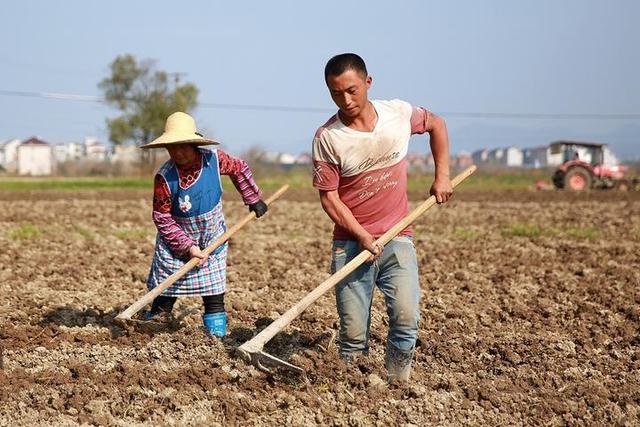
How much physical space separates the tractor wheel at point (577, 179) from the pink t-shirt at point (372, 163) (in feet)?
75.4

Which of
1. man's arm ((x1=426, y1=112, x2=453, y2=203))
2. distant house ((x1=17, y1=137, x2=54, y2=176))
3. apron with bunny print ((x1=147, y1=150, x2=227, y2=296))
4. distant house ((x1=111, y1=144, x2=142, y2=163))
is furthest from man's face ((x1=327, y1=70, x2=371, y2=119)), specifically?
distant house ((x1=17, y1=137, x2=54, y2=176))

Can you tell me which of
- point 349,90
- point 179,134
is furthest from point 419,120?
point 179,134

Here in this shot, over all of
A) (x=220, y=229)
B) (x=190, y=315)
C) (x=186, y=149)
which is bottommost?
(x=190, y=315)

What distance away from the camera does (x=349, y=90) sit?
155 inches

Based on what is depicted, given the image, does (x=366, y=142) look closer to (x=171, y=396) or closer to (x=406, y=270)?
(x=406, y=270)

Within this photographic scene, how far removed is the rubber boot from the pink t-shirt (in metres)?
0.58

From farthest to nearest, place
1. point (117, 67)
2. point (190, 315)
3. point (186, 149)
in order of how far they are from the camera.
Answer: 1. point (117, 67)
2. point (190, 315)
3. point (186, 149)

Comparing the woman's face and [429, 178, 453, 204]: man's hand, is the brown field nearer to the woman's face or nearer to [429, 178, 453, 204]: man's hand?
[429, 178, 453, 204]: man's hand

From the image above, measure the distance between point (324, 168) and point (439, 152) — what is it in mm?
615

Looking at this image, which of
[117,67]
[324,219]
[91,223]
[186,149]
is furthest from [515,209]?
[117,67]

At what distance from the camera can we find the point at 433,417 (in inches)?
160

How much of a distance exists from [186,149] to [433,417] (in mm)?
2096

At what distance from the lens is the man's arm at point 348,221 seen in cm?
412

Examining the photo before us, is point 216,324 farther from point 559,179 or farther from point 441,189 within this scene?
point 559,179
